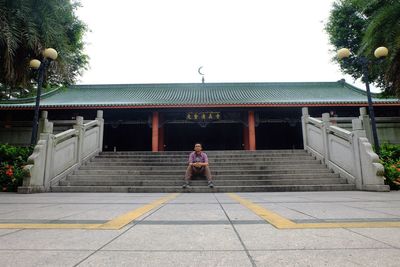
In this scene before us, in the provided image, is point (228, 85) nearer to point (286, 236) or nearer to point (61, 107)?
point (61, 107)

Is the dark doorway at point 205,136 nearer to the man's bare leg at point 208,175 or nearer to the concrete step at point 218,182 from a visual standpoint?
the concrete step at point 218,182

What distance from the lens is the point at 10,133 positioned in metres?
12.0

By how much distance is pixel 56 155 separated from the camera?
7383mm

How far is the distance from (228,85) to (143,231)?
18860 millimetres

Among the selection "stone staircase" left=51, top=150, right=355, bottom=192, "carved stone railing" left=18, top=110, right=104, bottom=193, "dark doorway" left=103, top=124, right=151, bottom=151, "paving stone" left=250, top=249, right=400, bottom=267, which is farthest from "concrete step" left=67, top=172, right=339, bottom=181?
"dark doorway" left=103, top=124, right=151, bottom=151

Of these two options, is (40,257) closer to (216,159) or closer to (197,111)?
(216,159)

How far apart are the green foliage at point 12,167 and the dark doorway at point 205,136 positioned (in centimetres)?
964

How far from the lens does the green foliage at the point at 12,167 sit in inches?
266

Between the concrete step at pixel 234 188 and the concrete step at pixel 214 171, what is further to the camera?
the concrete step at pixel 214 171

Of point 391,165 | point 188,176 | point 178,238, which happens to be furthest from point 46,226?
point 391,165

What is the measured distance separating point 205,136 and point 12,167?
1147 cm

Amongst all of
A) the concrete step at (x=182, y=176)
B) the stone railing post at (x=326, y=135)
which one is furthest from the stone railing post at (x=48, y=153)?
the stone railing post at (x=326, y=135)

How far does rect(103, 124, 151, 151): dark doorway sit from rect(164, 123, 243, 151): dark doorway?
1380mm

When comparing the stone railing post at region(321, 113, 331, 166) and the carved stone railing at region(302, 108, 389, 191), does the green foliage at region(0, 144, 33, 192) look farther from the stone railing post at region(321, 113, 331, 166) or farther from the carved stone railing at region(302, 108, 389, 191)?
the stone railing post at region(321, 113, 331, 166)
